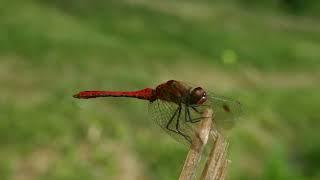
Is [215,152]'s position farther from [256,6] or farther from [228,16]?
[256,6]

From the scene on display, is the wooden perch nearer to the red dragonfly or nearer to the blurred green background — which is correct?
A: the red dragonfly

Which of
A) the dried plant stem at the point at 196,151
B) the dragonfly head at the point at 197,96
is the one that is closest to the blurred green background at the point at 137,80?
the dragonfly head at the point at 197,96

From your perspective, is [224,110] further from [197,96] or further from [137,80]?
[137,80]

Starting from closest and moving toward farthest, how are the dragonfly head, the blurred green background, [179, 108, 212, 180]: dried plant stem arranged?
[179, 108, 212, 180]: dried plant stem → the dragonfly head → the blurred green background

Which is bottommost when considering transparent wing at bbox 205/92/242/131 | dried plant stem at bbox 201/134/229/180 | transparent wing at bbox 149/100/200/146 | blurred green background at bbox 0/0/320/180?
blurred green background at bbox 0/0/320/180

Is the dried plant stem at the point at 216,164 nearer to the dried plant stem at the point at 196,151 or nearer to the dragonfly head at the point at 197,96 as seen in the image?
the dried plant stem at the point at 196,151

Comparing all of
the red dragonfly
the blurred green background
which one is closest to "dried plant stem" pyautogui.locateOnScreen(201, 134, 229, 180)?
the red dragonfly

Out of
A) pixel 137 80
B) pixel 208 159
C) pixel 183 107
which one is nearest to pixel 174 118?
pixel 183 107

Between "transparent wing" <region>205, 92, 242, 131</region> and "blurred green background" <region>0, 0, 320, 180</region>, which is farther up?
"transparent wing" <region>205, 92, 242, 131</region>
